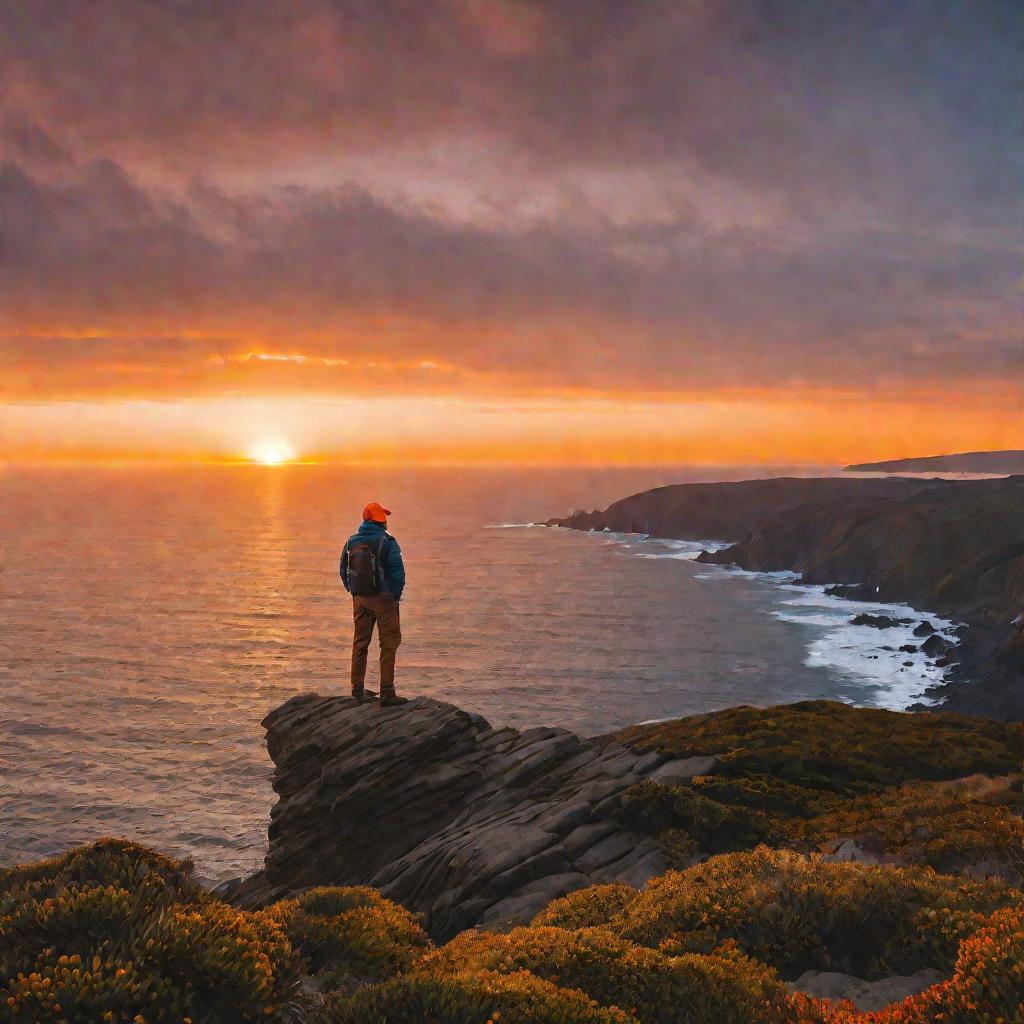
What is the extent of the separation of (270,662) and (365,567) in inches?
2251

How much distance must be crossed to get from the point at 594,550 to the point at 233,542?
256 feet

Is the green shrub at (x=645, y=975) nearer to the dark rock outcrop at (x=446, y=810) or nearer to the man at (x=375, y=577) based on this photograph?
the dark rock outcrop at (x=446, y=810)

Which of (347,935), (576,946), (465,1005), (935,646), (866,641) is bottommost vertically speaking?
(866,641)

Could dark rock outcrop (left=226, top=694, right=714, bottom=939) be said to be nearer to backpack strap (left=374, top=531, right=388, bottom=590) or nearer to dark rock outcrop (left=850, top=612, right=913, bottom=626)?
backpack strap (left=374, top=531, right=388, bottom=590)

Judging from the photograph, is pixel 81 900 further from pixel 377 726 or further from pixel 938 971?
pixel 377 726

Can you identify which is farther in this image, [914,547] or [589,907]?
[914,547]

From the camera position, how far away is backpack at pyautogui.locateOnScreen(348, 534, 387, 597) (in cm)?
1842

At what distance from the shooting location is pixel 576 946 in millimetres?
7289

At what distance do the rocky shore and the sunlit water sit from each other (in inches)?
220

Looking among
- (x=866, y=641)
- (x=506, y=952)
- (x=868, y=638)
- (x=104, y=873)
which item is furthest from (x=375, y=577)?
(x=868, y=638)

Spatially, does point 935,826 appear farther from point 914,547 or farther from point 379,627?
point 914,547

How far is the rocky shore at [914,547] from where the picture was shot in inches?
2394

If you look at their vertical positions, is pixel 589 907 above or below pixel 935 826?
below

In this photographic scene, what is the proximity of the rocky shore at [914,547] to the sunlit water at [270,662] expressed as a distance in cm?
558
